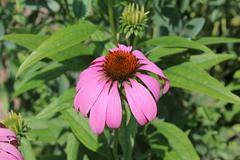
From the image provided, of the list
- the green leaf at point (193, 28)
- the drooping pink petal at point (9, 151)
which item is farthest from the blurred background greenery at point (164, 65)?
the drooping pink petal at point (9, 151)

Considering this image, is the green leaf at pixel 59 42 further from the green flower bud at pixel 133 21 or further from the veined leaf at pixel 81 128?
the veined leaf at pixel 81 128

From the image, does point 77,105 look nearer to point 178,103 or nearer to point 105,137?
point 105,137

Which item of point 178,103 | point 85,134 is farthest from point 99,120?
point 178,103

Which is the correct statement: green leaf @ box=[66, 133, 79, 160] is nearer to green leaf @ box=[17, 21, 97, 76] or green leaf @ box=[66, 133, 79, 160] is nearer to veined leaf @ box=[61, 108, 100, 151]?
veined leaf @ box=[61, 108, 100, 151]

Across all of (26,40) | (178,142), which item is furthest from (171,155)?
(26,40)

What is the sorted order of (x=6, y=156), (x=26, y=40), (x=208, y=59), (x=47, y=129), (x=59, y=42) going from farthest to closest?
(x=47, y=129)
(x=208, y=59)
(x=26, y=40)
(x=59, y=42)
(x=6, y=156)

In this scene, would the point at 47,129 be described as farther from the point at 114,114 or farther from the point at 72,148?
the point at 114,114

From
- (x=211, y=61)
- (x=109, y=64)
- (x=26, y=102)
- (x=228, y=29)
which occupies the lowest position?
(x=26, y=102)

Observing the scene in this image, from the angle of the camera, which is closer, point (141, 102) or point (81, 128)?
point (141, 102)
